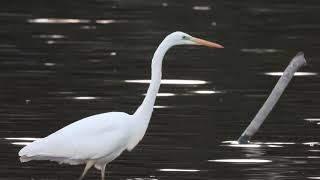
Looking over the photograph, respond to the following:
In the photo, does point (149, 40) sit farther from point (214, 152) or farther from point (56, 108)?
point (214, 152)

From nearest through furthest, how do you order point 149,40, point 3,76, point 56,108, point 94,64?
point 56,108, point 3,76, point 94,64, point 149,40

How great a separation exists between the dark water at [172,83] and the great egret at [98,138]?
959 millimetres

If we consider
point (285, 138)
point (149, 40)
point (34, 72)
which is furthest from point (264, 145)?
point (149, 40)

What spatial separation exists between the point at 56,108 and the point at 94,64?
4.88 meters

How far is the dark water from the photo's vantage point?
1606 centimetres

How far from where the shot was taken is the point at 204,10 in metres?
35.8

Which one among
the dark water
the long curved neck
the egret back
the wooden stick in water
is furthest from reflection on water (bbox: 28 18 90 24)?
the egret back

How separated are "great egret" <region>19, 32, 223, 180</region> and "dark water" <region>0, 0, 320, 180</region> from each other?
96cm

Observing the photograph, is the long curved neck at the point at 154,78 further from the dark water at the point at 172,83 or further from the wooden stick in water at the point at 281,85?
the wooden stick in water at the point at 281,85

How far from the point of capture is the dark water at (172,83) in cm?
1606

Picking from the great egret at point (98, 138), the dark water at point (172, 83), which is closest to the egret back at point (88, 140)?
the great egret at point (98, 138)

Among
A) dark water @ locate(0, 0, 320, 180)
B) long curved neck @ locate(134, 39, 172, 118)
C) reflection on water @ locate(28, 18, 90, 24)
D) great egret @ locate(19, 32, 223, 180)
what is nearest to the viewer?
great egret @ locate(19, 32, 223, 180)

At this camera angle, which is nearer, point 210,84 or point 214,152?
point 214,152

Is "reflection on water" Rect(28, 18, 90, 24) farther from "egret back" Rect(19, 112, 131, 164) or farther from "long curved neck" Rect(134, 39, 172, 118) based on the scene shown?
"egret back" Rect(19, 112, 131, 164)
